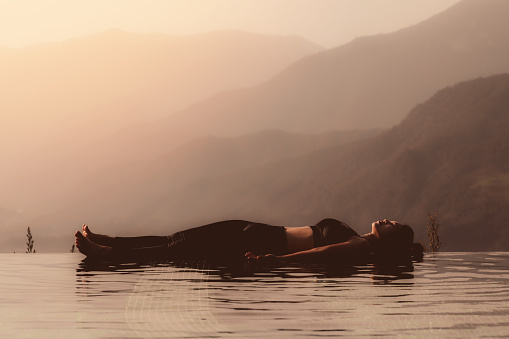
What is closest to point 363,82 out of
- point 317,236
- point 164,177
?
point 164,177

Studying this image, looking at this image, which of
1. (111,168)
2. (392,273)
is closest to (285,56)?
(111,168)

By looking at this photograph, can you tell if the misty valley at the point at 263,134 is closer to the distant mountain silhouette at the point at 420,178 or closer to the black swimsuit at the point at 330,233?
the distant mountain silhouette at the point at 420,178

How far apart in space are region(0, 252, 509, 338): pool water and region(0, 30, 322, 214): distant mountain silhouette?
356 ft

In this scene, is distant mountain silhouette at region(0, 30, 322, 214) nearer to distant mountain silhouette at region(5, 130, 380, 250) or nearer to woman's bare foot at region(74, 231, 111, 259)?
distant mountain silhouette at region(5, 130, 380, 250)

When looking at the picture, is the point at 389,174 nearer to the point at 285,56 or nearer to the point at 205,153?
the point at 205,153

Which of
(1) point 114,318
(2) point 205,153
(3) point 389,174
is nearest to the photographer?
(1) point 114,318

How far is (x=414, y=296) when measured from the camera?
15.8ft

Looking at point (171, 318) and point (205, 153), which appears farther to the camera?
point (205, 153)

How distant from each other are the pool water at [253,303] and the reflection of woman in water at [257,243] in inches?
7.4

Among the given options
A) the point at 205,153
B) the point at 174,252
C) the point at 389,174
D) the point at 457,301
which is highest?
the point at 205,153

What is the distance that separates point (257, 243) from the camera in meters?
6.87

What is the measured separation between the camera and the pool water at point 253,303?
134 inches

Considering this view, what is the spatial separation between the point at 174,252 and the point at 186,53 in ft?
414

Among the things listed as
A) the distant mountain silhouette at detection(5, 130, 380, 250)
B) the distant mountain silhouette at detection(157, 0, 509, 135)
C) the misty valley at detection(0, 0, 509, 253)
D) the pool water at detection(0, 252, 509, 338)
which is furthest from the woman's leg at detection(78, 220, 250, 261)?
the distant mountain silhouette at detection(5, 130, 380, 250)
